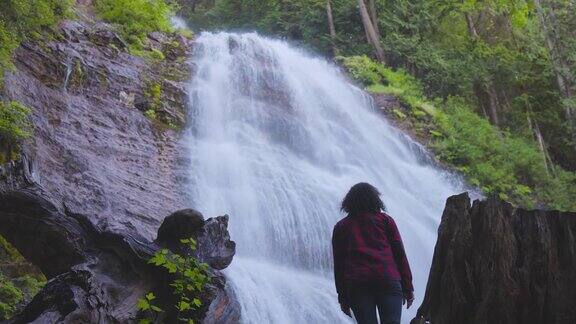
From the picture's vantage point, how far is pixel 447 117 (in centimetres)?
1909

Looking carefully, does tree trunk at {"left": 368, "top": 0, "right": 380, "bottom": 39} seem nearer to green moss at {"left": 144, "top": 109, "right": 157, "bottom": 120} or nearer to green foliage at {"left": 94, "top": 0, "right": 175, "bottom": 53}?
green foliage at {"left": 94, "top": 0, "right": 175, "bottom": 53}

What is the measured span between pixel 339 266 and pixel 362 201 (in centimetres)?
50

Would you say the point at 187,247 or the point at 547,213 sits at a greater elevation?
the point at 547,213

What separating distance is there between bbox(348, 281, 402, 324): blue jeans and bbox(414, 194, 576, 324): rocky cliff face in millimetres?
397

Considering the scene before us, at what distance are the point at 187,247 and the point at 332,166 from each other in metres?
8.69

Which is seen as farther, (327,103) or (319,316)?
(327,103)

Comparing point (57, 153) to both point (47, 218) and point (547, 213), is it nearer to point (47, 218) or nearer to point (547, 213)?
point (47, 218)

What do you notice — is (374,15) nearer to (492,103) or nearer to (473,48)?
(473,48)

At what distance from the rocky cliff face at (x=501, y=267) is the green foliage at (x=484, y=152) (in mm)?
11786

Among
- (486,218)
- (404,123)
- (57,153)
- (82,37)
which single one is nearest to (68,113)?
(57,153)

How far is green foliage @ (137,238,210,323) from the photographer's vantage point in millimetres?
5047

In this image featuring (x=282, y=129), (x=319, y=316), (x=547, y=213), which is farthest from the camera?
(x=282, y=129)

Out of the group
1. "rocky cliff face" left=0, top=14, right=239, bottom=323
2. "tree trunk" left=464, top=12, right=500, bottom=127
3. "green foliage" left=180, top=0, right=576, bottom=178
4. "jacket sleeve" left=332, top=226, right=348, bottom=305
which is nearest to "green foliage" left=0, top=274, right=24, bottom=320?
"rocky cliff face" left=0, top=14, right=239, bottom=323

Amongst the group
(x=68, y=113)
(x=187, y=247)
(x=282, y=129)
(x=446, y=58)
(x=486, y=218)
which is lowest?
(x=187, y=247)
